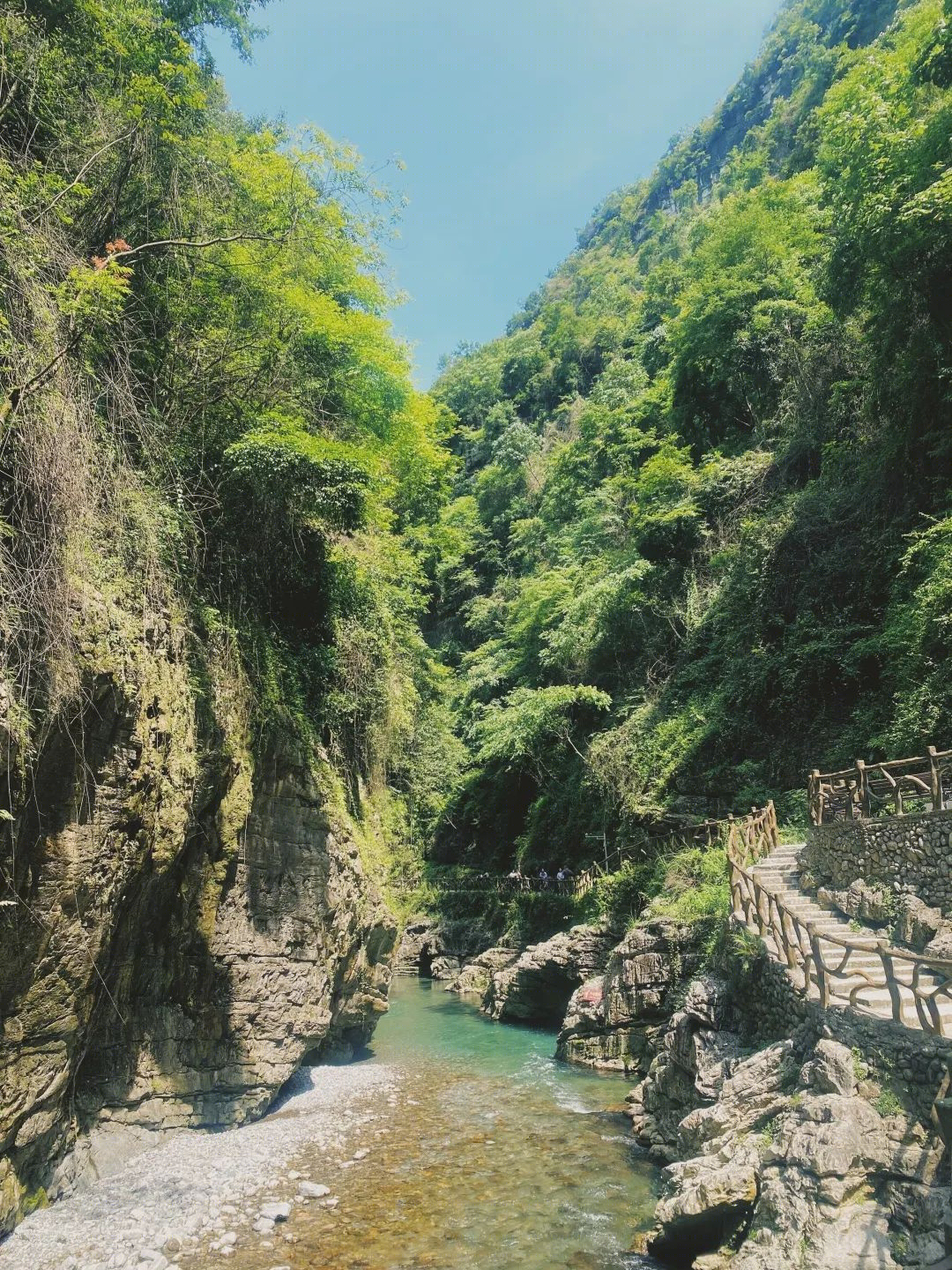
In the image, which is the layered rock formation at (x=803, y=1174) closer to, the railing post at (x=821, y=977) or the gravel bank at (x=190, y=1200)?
the railing post at (x=821, y=977)

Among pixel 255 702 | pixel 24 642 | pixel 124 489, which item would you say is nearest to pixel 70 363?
pixel 124 489

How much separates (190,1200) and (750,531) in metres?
21.1

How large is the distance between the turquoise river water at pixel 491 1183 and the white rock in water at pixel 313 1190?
21 centimetres

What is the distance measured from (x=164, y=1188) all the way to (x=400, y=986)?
1956cm

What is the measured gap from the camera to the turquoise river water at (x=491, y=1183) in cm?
755

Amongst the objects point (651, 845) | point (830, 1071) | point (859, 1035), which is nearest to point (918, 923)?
point (859, 1035)

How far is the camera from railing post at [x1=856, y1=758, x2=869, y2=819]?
496 inches

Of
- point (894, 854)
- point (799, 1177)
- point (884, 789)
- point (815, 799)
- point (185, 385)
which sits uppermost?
point (185, 385)

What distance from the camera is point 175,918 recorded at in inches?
396

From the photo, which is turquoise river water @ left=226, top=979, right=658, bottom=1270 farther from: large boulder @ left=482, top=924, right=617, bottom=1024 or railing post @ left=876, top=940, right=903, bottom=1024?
large boulder @ left=482, top=924, right=617, bottom=1024

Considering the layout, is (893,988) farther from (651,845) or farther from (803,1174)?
(651,845)

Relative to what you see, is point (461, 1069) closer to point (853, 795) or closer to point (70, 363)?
point (853, 795)

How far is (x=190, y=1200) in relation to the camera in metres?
8.26

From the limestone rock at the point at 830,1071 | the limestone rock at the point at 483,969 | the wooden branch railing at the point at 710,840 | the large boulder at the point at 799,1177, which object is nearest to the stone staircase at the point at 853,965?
the limestone rock at the point at 830,1071
